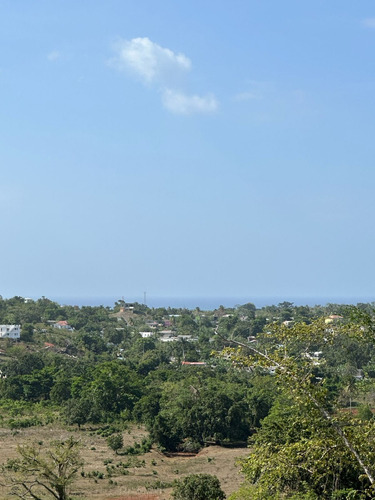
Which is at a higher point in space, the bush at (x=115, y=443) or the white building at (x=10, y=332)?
the white building at (x=10, y=332)

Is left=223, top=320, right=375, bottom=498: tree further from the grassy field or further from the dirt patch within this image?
the grassy field

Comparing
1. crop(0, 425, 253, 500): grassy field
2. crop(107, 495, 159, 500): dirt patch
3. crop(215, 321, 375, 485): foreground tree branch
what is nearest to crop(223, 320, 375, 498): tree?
crop(215, 321, 375, 485): foreground tree branch

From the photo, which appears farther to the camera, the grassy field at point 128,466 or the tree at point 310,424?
the grassy field at point 128,466

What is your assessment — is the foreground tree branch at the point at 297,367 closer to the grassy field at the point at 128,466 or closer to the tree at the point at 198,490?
the tree at the point at 198,490

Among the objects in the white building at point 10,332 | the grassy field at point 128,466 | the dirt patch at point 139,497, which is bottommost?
the grassy field at point 128,466

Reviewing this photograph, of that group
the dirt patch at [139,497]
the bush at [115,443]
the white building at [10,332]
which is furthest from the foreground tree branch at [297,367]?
the white building at [10,332]

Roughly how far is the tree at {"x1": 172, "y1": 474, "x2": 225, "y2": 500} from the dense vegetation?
1332 millimetres

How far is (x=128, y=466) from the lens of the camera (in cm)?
3266

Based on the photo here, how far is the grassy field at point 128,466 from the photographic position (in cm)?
2750

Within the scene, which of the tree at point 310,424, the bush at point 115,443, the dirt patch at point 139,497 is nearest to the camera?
the tree at point 310,424

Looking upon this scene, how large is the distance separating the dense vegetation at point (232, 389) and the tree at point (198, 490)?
133 cm

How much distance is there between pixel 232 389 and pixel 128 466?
57.2 feet

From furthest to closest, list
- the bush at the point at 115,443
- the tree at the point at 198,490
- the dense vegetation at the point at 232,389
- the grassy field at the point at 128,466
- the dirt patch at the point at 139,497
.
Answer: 1. the bush at the point at 115,443
2. the grassy field at the point at 128,466
3. the dirt patch at the point at 139,497
4. the tree at the point at 198,490
5. the dense vegetation at the point at 232,389

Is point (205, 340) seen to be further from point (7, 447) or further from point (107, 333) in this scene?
point (7, 447)
